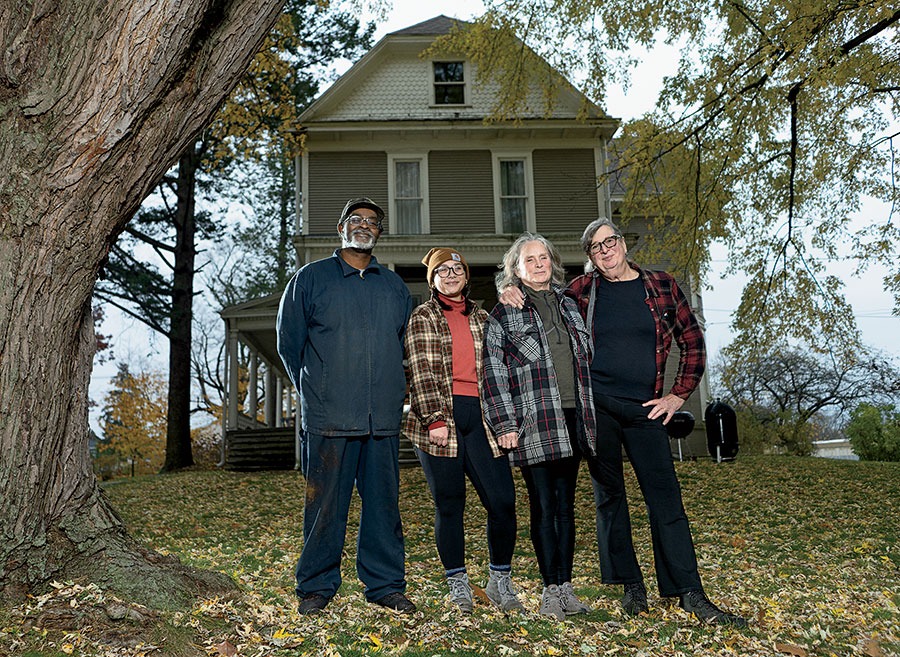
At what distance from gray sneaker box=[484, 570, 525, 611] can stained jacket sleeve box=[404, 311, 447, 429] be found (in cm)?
91

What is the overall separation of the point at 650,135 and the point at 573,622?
329 inches

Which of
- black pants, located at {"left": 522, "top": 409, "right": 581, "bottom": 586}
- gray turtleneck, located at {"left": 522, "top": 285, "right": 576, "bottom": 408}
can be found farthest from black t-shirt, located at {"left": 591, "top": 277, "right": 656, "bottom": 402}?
black pants, located at {"left": 522, "top": 409, "right": 581, "bottom": 586}

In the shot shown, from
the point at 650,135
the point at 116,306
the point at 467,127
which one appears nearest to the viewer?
the point at 650,135

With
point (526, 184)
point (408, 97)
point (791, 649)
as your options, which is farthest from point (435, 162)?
point (791, 649)

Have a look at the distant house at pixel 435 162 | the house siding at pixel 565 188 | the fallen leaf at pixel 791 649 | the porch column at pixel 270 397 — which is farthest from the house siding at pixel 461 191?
the fallen leaf at pixel 791 649

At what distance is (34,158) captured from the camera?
3.60 m

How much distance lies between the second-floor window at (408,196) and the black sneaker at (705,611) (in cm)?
1339

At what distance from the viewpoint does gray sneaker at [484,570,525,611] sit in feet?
13.4

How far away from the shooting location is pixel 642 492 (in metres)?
4.03

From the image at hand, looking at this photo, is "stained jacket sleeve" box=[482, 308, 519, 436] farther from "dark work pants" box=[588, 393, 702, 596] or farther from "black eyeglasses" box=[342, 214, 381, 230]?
"black eyeglasses" box=[342, 214, 381, 230]

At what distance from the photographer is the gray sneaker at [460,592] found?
4.03 m

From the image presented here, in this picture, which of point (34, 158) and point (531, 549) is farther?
point (531, 549)

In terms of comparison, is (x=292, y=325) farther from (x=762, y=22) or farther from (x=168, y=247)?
(x=168, y=247)

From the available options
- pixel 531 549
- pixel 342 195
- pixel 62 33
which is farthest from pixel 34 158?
pixel 342 195
